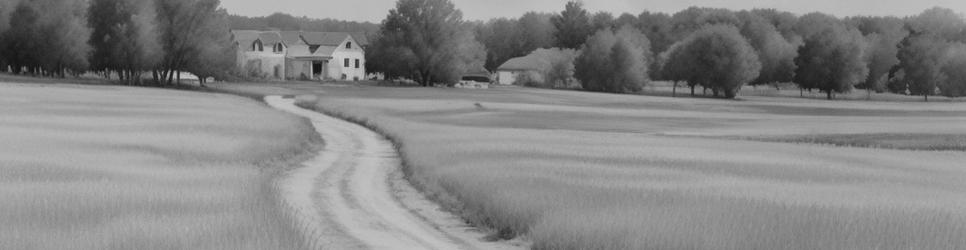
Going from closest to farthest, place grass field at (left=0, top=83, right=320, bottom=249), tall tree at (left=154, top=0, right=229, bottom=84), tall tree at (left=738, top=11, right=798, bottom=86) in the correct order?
grass field at (left=0, top=83, right=320, bottom=249)
tall tree at (left=154, top=0, right=229, bottom=84)
tall tree at (left=738, top=11, right=798, bottom=86)

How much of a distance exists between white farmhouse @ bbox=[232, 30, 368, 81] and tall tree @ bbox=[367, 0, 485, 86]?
3103 cm

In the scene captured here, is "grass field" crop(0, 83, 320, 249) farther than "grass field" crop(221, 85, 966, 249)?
No

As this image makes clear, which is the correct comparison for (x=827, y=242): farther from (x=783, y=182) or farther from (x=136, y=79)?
(x=136, y=79)

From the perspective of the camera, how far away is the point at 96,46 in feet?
387

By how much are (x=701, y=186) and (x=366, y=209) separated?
7.70 m

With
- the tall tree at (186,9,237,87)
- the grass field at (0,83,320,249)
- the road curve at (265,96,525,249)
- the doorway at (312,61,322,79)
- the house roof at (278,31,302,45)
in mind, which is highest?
the house roof at (278,31,302,45)

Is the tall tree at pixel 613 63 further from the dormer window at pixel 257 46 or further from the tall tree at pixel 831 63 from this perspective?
the dormer window at pixel 257 46

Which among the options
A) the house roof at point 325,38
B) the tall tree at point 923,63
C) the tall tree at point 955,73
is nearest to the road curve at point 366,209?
the tall tree at point 923,63

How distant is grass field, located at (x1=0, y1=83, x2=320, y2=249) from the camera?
1532 cm

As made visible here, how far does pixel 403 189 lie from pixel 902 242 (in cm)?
1450

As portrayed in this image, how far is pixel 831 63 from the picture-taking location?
462 feet

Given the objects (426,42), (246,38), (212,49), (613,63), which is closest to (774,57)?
(613,63)

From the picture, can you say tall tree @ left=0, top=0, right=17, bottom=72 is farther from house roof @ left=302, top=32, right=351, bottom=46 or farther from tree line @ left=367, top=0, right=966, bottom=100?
house roof @ left=302, top=32, right=351, bottom=46

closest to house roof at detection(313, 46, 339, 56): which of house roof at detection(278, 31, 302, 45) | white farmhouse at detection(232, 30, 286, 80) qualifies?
house roof at detection(278, 31, 302, 45)
